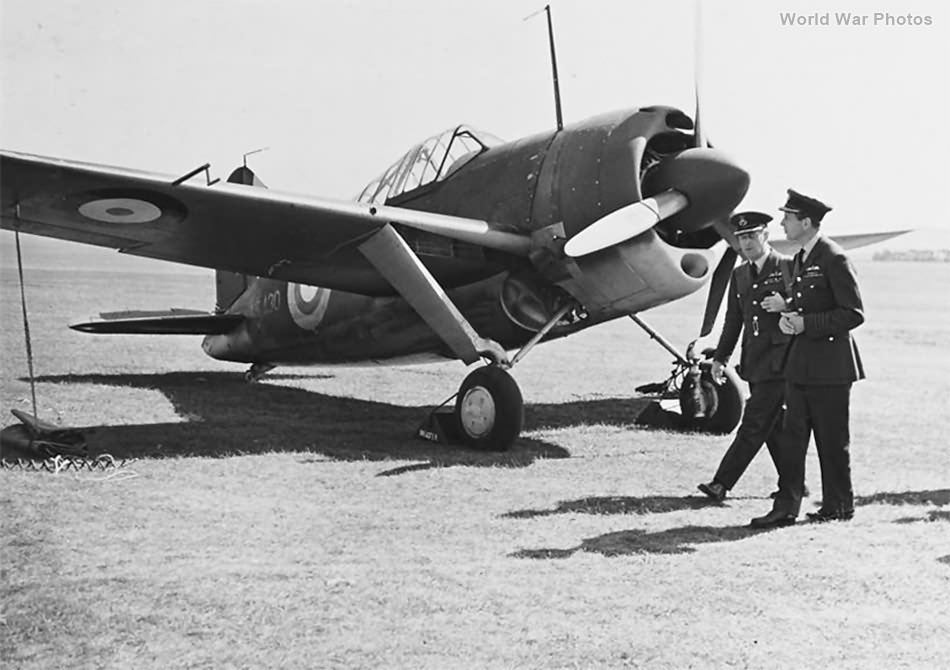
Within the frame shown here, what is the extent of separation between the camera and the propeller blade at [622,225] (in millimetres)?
6422

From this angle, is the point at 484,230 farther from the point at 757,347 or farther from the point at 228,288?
the point at 228,288

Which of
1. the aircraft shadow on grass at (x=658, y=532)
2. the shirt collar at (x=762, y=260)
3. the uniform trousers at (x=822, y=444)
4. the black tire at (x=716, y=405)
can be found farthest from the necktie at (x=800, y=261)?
the black tire at (x=716, y=405)

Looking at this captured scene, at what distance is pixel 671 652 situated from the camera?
2924 millimetres

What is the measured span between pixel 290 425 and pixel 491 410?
92.6 inches

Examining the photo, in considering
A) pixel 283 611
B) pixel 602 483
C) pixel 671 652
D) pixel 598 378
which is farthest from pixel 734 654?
pixel 598 378

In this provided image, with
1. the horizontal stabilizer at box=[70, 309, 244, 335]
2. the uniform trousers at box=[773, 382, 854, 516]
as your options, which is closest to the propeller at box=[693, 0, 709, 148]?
the uniform trousers at box=[773, 382, 854, 516]

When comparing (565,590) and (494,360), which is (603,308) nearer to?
(494,360)

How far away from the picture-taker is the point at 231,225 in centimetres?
723

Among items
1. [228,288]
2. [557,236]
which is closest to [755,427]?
[557,236]

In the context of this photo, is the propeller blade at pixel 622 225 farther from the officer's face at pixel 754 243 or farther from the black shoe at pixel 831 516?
the black shoe at pixel 831 516

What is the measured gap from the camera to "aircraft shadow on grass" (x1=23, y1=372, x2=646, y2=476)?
22.1 feet

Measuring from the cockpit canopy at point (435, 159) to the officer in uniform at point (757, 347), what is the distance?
325 cm

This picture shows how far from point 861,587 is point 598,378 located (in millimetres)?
9732

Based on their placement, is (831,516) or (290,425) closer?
(831,516)
